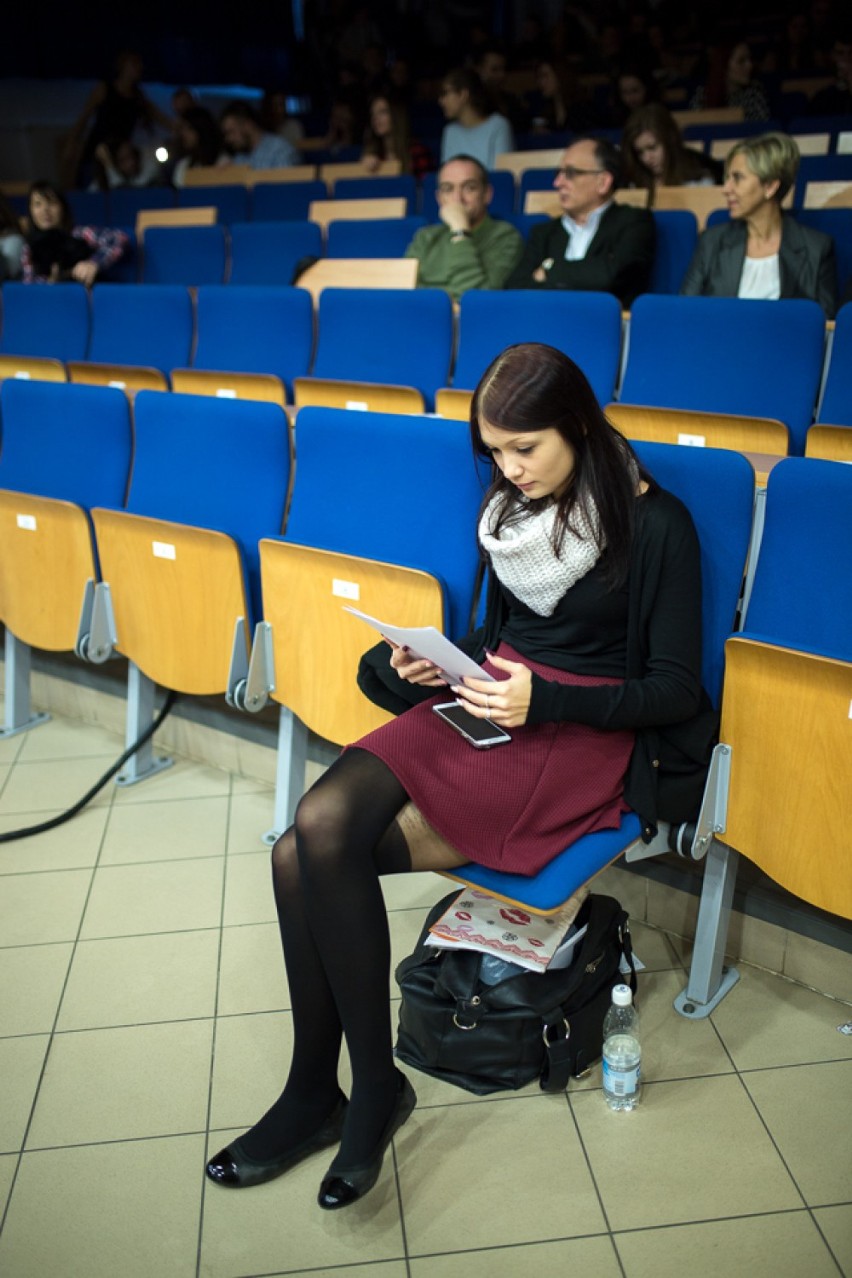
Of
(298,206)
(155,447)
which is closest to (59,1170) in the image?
(155,447)

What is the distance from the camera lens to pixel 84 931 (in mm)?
2117

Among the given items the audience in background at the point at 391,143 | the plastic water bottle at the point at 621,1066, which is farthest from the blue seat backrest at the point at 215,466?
the audience in background at the point at 391,143

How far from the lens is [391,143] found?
6.07m

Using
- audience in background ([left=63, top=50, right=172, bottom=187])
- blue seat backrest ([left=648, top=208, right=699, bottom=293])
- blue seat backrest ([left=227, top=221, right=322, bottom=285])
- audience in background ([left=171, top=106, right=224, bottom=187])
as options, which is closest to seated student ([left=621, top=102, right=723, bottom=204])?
blue seat backrest ([left=648, top=208, right=699, bottom=293])

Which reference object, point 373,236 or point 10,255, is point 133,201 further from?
point 373,236

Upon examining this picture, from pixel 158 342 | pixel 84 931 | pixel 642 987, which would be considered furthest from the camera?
pixel 158 342

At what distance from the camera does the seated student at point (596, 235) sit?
3496 mm

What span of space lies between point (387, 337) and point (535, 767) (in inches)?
83.7

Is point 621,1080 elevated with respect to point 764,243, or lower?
lower

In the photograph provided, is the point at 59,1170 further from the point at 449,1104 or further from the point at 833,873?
the point at 833,873

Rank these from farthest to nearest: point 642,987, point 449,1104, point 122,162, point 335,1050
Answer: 1. point 122,162
2. point 642,987
3. point 449,1104
4. point 335,1050

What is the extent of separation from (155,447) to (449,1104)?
1675mm

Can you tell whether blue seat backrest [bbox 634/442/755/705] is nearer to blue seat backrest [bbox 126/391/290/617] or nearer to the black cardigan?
the black cardigan

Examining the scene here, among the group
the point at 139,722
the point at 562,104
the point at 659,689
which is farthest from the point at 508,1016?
the point at 562,104
